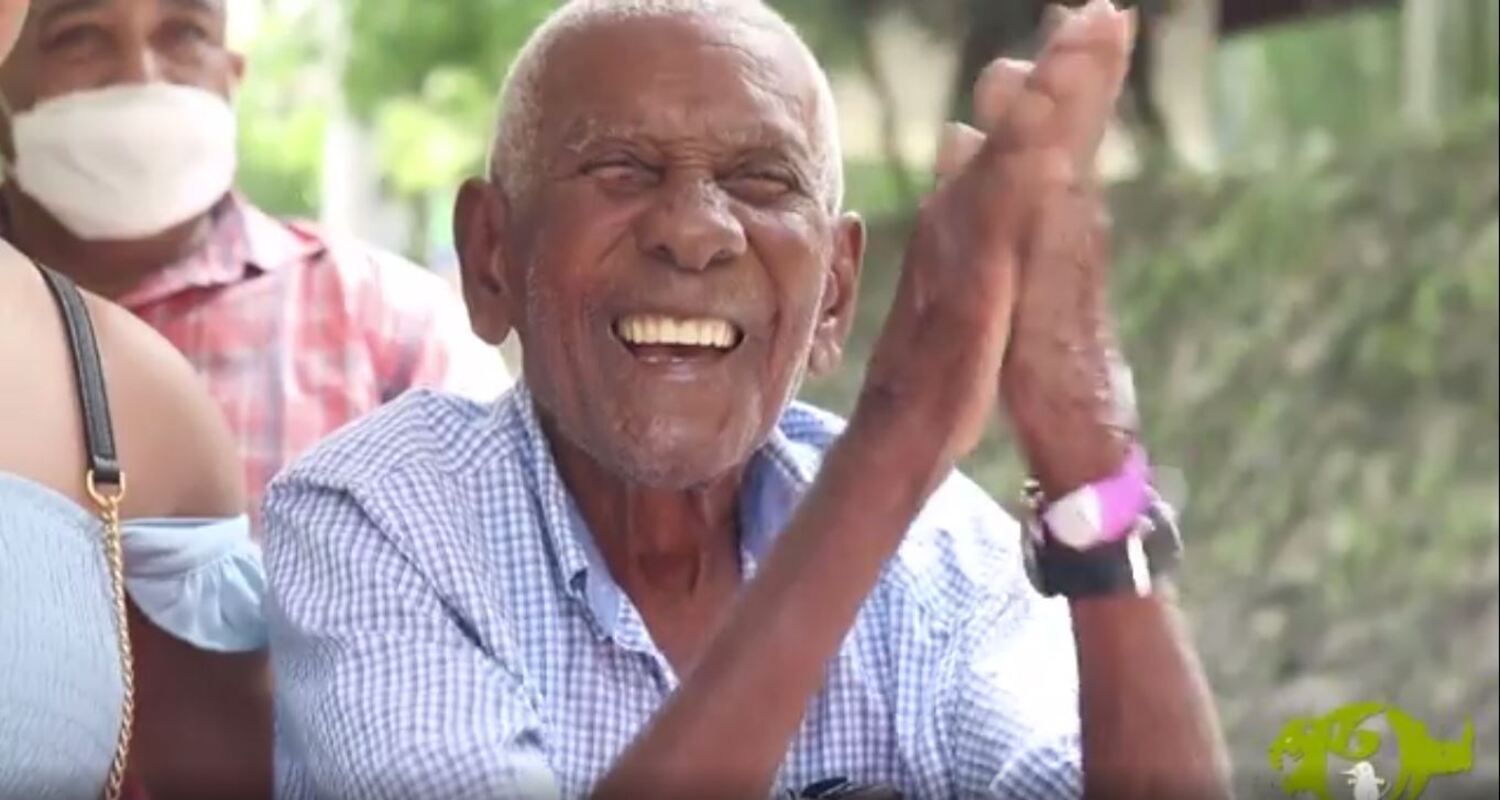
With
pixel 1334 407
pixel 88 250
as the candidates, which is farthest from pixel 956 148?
pixel 1334 407

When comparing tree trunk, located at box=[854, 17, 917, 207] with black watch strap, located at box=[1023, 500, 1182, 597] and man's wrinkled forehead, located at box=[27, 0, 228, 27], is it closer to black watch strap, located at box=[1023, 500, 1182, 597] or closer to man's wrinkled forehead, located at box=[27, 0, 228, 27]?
man's wrinkled forehead, located at box=[27, 0, 228, 27]

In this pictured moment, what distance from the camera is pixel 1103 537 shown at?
127 cm

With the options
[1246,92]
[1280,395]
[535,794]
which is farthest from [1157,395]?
[535,794]

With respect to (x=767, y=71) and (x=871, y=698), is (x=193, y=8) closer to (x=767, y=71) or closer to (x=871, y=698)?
(x=767, y=71)

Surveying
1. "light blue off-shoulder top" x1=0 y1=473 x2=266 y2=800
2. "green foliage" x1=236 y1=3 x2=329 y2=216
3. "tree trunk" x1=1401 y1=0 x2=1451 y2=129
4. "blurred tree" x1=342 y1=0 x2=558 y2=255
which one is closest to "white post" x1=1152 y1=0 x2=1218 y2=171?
"tree trunk" x1=1401 y1=0 x2=1451 y2=129

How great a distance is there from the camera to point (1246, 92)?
4.04 metres

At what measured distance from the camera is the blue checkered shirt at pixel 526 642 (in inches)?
49.5

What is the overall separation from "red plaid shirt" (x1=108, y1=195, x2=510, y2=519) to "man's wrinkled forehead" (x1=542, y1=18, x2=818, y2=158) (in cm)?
56

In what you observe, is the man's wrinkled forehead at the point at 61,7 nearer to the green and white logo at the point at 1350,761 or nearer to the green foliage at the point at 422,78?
the green and white logo at the point at 1350,761

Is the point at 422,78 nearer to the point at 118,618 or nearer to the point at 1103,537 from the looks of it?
the point at 118,618

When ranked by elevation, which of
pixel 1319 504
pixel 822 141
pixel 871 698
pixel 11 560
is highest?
pixel 822 141

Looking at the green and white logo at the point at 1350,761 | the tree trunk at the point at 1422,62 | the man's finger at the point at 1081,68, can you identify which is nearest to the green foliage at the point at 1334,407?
the tree trunk at the point at 1422,62

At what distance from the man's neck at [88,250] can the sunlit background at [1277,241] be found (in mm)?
1371

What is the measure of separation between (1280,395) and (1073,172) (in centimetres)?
282
